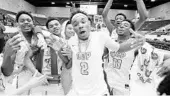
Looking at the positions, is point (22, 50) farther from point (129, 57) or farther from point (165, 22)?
point (165, 22)

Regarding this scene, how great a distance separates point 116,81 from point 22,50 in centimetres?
134

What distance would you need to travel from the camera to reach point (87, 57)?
208 centimetres

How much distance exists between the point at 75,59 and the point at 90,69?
20 cm

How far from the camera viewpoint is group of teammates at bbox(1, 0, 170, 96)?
200 cm

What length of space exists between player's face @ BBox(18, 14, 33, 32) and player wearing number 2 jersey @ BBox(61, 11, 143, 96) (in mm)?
762

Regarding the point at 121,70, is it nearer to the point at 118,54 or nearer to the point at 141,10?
the point at 118,54

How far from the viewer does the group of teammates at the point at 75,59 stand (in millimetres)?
1999

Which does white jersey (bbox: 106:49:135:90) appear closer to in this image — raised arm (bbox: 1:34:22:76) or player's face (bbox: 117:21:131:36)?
player's face (bbox: 117:21:131:36)

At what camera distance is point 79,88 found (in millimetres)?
2027

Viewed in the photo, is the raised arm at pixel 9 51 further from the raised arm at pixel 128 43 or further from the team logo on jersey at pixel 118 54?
the team logo on jersey at pixel 118 54

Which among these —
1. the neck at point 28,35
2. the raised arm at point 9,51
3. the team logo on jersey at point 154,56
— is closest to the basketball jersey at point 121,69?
the team logo on jersey at point 154,56

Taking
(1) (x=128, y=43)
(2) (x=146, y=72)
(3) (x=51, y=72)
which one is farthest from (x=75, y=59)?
(2) (x=146, y=72)

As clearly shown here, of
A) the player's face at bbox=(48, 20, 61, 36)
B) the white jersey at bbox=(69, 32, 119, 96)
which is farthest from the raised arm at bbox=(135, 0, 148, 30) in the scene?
the player's face at bbox=(48, 20, 61, 36)

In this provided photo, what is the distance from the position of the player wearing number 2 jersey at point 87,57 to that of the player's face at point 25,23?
0.76 metres
